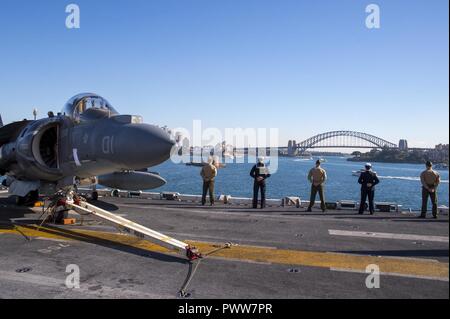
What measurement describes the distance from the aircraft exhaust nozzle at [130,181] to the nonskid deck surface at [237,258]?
127 inches

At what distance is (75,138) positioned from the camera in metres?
11.0

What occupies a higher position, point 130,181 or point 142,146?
point 142,146

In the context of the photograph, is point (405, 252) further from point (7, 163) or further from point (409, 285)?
point (7, 163)

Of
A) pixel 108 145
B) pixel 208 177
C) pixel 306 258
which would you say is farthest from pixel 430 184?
pixel 108 145

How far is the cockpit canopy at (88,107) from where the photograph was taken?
35.0 feet

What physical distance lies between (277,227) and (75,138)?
6.82 metres

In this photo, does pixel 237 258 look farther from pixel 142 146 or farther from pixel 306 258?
pixel 142 146

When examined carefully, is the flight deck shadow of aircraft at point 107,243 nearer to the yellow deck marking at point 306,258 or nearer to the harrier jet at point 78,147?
the yellow deck marking at point 306,258

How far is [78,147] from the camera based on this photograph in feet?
35.3

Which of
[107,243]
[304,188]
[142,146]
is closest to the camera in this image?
[142,146]

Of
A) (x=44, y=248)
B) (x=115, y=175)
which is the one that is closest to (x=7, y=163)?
(x=115, y=175)

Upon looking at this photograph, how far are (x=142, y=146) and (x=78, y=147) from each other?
130 inches

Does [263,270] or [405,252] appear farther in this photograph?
[405,252]

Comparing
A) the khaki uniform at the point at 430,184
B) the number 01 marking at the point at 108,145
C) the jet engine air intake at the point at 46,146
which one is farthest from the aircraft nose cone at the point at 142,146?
the khaki uniform at the point at 430,184
